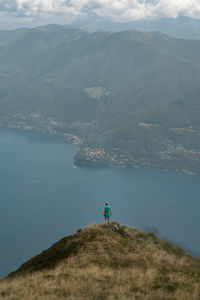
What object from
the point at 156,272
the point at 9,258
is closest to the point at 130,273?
the point at 156,272

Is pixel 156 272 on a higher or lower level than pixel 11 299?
higher

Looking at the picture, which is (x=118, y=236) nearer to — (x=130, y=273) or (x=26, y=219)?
(x=130, y=273)

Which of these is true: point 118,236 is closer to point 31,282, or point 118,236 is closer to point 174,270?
point 174,270

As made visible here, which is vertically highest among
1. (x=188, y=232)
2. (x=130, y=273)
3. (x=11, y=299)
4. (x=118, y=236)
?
(x=188, y=232)

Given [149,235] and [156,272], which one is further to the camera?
[149,235]

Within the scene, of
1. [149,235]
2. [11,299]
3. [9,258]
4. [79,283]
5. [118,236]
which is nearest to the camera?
[11,299]

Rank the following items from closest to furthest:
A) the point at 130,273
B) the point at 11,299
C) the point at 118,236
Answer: the point at 11,299 < the point at 130,273 < the point at 118,236

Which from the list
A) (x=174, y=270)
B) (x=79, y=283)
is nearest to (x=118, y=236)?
(x=174, y=270)
